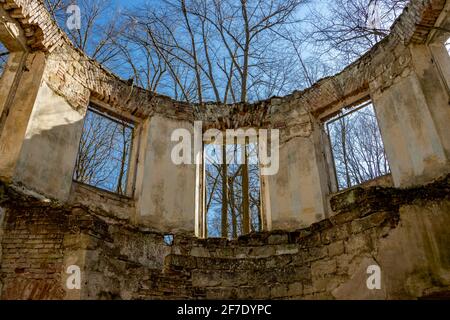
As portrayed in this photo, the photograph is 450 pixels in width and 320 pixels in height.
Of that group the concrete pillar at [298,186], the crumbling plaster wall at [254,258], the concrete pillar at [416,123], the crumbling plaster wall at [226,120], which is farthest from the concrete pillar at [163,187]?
the concrete pillar at [416,123]

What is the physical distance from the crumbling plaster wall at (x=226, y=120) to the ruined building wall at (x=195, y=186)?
2 centimetres

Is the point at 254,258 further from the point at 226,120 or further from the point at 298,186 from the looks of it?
the point at 226,120

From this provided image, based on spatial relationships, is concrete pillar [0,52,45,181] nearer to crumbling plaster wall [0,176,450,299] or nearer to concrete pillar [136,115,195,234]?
crumbling plaster wall [0,176,450,299]

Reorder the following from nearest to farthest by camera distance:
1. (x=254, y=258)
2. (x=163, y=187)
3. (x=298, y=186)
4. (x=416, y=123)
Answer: (x=416, y=123) → (x=254, y=258) → (x=298, y=186) → (x=163, y=187)

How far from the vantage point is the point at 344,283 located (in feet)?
18.5

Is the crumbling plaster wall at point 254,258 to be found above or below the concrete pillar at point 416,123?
below

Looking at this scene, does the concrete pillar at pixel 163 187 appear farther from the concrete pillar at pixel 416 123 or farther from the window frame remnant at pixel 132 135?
the concrete pillar at pixel 416 123

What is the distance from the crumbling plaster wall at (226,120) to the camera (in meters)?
6.67

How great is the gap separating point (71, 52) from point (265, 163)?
4632 mm

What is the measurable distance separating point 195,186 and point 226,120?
5.93 feet

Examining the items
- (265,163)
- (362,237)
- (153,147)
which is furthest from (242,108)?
(362,237)

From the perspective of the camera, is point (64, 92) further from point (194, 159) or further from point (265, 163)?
point (265, 163)

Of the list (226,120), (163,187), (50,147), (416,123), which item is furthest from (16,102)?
(416,123)

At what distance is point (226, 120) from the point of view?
9.13m
